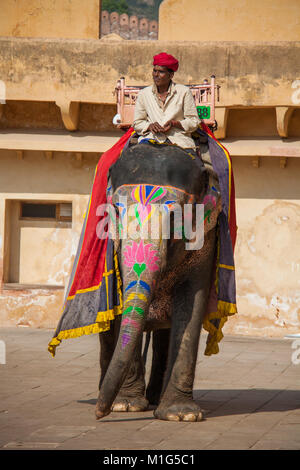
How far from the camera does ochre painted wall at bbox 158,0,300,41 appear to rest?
13.1 m

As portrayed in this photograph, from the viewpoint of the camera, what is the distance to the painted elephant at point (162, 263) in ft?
18.6

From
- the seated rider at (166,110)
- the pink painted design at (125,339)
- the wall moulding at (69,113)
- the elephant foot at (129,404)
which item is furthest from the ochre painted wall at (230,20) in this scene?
the pink painted design at (125,339)

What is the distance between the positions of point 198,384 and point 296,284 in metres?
→ 4.68

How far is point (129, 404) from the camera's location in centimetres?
655

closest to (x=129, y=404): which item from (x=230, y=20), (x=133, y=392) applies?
(x=133, y=392)

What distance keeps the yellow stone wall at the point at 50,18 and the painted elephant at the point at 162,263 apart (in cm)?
725

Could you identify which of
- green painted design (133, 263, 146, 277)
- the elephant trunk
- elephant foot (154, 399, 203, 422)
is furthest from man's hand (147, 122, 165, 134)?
elephant foot (154, 399, 203, 422)

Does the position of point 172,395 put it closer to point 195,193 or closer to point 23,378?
point 195,193

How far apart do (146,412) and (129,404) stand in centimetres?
13

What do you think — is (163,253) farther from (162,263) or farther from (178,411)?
(178,411)

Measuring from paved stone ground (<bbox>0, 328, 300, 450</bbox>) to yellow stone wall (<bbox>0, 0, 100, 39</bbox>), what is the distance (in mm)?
4611

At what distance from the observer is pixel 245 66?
12.3m

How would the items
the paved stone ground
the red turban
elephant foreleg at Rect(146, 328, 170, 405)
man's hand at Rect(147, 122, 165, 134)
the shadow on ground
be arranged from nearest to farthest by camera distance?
the paved stone ground, man's hand at Rect(147, 122, 165, 134), the red turban, the shadow on ground, elephant foreleg at Rect(146, 328, 170, 405)

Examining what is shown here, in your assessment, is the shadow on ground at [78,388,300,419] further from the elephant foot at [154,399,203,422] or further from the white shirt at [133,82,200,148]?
the white shirt at [133,82,200,148]
